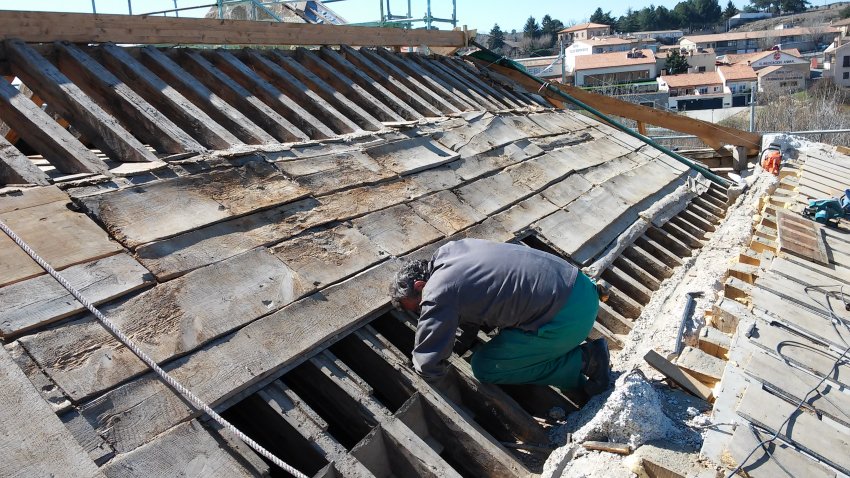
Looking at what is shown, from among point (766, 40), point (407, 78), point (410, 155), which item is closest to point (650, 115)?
point (407, 78)

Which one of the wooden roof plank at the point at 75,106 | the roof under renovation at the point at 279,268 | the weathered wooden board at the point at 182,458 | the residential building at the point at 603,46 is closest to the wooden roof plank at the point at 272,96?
the roof under renovation at the point at 279,268

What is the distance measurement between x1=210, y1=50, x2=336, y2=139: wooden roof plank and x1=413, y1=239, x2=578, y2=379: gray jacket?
7.27ft

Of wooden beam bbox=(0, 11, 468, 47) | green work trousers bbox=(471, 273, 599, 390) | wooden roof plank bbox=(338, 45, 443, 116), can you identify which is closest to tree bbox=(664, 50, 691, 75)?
wooden beam bbox=(0, 11, 468, 47)

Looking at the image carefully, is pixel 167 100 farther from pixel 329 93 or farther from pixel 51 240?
pixel 51 240

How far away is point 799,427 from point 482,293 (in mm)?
1595

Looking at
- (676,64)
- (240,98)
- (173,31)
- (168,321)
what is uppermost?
(676,64)

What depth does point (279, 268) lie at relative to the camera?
11.4ft

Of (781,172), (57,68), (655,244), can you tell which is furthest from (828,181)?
(57,68)

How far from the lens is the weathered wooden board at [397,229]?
4156 mm

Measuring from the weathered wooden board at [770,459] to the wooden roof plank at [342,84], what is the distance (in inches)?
172

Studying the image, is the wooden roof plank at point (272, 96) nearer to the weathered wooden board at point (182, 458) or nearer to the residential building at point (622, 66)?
the weathered wooden board at point (182, 458)

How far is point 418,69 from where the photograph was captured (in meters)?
8.35

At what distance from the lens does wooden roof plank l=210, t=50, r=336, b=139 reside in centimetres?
540

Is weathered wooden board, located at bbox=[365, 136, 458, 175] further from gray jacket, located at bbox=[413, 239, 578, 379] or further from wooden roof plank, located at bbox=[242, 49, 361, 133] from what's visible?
gray jacket, located at bbox=[413, 239, 578, 379]
